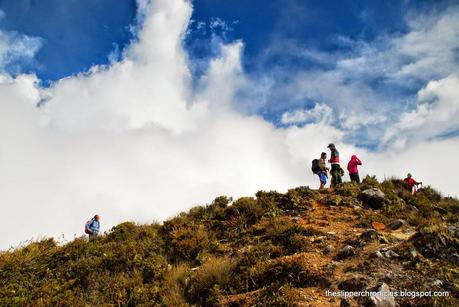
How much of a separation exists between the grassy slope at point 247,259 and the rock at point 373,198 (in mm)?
361

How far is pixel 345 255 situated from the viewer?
31.6 ft

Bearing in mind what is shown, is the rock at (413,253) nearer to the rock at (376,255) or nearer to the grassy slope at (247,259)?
the grassy slope at (247,259)

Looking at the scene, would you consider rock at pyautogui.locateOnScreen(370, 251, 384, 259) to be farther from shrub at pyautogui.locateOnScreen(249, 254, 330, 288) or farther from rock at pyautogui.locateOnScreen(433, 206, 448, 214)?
rock at pyautogui.locateOnScreen(433, 206, 448, 214)

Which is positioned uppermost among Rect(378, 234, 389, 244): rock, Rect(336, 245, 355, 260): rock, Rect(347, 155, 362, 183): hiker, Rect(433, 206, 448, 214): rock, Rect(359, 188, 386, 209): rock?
Rect(347, 155, 362, 183): hiker

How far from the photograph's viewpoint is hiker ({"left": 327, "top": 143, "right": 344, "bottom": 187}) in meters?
18.3

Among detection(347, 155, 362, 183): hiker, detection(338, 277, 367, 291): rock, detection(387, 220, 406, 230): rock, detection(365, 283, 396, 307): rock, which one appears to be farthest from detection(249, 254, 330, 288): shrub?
detection(347, 155, 362, 183): hiker

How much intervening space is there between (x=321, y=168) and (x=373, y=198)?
11.7 feet

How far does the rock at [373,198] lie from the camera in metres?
15.3

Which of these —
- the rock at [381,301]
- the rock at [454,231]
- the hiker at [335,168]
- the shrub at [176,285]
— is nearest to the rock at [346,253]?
the rock at [381,301]

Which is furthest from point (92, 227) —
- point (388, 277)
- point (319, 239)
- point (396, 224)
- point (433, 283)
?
point (433, 283)

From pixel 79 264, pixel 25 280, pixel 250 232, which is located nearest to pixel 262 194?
pixel 250 232

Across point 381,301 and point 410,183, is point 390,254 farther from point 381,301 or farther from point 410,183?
point 410,183

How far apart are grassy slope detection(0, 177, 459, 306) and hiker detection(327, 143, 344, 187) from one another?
2227 mm

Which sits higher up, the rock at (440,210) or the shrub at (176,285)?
the rock at (440,210)
